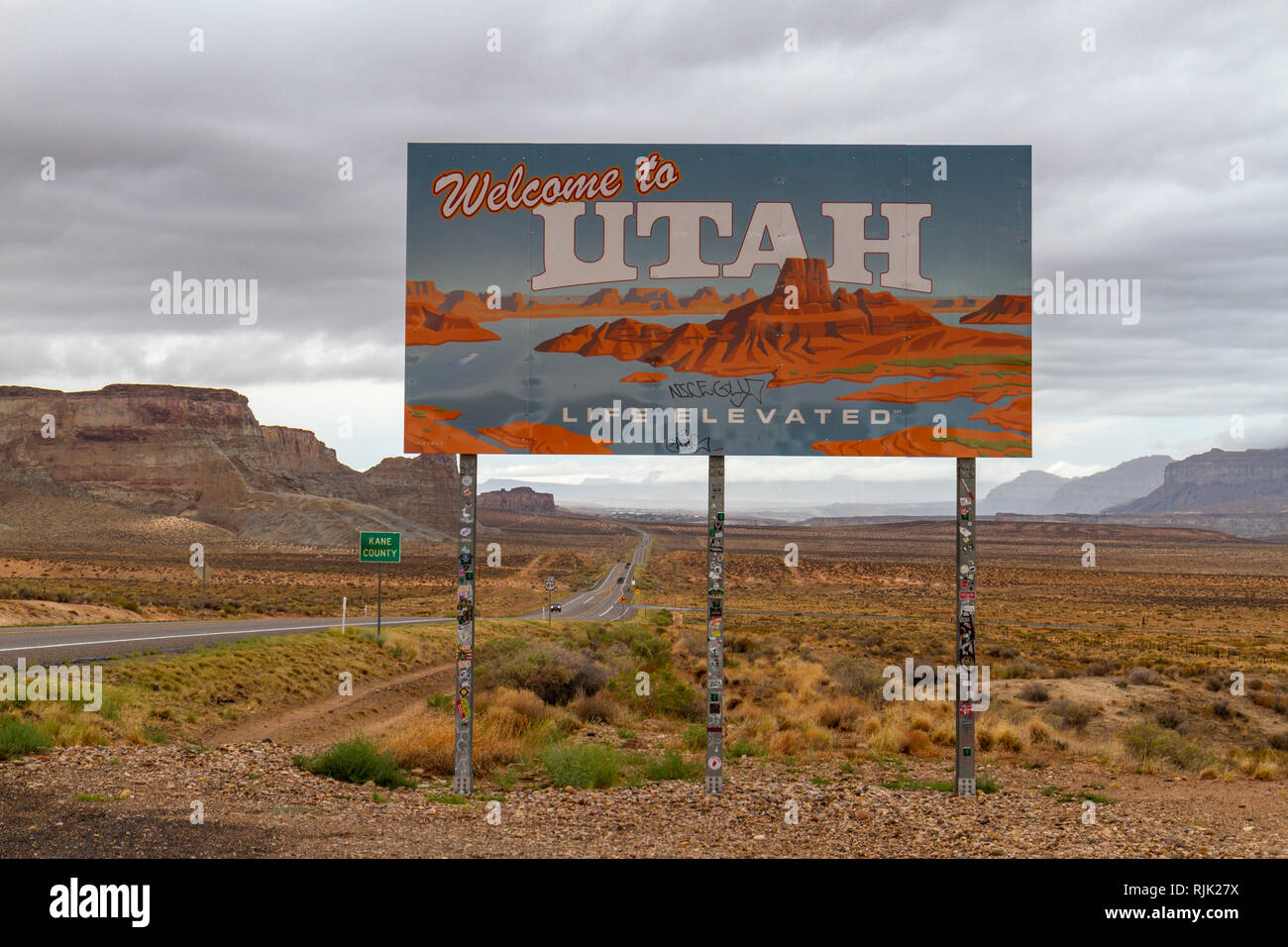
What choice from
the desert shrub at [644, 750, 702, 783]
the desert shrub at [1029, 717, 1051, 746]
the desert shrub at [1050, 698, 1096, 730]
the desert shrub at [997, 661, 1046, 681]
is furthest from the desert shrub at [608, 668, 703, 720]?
the desert shrub at [997, 661, 1046, 681]

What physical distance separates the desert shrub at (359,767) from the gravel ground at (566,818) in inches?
9.9

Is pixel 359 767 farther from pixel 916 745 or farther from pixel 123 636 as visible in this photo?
pixel 123 636

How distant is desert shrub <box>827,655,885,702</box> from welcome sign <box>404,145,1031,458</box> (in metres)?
11.9

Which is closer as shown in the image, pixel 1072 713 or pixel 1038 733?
pixel 1038 733

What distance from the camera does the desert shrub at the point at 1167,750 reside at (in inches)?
567

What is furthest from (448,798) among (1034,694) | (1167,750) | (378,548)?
(378,548)

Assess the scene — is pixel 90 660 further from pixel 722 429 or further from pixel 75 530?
pixel 75 530

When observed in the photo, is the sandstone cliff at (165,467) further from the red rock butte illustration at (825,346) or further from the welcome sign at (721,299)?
the red rock butte illustration at (825,346)

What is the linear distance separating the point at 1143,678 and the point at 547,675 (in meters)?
17.6

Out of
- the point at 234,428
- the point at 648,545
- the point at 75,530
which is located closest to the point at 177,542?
the point at 75,530

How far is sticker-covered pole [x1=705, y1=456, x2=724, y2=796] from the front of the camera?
10.1 meters

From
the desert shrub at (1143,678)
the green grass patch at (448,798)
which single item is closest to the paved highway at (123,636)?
the green grass patch at (448,798)

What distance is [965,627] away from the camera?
10.3m

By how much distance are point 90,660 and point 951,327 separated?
1808 cm
